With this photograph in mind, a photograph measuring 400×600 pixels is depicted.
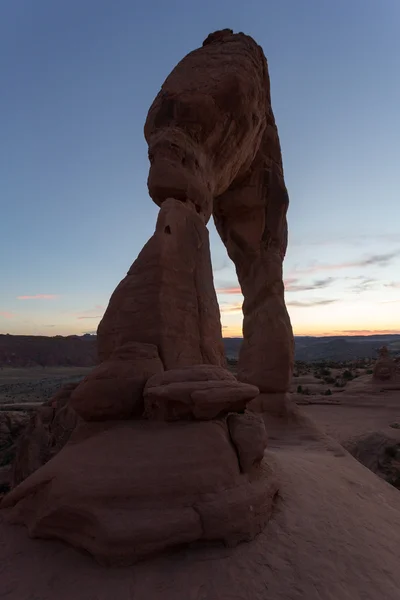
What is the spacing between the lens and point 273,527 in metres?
3.02

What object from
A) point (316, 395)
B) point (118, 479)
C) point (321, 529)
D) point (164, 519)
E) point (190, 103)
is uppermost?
point (190, 103)

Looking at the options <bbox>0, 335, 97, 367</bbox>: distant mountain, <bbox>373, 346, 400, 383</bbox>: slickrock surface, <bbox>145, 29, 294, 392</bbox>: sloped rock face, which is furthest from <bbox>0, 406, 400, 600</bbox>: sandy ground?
<bbox>0, 335, 97, 367</bbox>: distant mountain

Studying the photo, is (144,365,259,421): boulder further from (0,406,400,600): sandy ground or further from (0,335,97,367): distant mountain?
(0,335,97,367): distant mountain

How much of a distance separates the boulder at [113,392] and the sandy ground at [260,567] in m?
1.07

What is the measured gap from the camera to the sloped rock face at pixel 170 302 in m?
4.04

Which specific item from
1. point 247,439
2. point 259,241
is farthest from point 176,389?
point 259,241

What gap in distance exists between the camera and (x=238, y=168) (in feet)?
24.2

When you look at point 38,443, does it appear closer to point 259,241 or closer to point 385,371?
point 259,241

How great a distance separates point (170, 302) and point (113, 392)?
125 cm

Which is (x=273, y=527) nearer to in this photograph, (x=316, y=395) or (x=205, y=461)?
(x=205, y=461)

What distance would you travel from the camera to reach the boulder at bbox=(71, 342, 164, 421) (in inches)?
135

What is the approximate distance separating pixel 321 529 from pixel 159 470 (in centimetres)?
161

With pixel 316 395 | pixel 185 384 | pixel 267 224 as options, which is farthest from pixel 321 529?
pixel 316 395

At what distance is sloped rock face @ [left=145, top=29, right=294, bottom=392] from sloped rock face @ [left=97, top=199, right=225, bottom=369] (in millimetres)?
907
